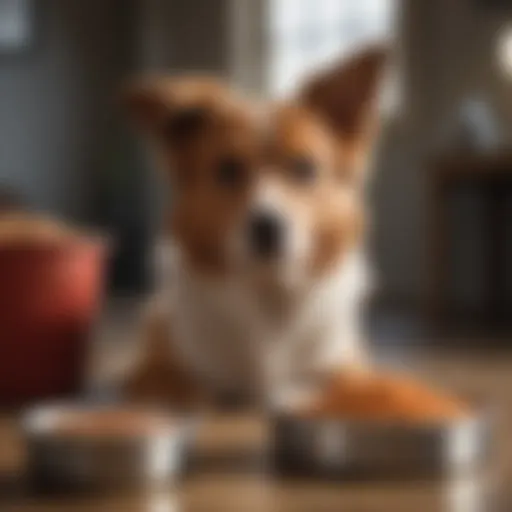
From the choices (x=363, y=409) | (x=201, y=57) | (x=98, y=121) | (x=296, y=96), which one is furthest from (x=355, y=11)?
(x=363, y=409)

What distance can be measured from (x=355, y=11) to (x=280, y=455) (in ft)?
10.9

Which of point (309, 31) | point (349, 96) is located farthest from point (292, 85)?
point (349, 96)

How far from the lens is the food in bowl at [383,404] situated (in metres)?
0.98

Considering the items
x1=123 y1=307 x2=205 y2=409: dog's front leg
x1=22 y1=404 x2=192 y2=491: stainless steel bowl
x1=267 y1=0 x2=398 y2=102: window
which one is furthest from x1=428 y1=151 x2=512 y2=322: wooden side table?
x1=22 y1=404 x2=192 y2=491: stainless steel bowl

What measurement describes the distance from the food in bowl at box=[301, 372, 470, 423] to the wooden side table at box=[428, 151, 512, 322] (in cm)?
186

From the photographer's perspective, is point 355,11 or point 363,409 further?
point 355,11

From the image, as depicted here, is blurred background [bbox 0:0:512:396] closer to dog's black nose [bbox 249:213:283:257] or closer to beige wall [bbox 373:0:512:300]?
beige wall [bbox 373:0:512:300]

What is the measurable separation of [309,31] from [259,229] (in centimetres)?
318

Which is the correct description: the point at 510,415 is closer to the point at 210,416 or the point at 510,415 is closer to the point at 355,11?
the point at 210,416

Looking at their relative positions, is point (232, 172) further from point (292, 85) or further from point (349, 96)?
point (292, 85)

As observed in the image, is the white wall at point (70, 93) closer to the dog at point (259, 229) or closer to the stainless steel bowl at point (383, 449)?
the dog at point (259, 229)

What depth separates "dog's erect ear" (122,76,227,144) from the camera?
4.10 feet

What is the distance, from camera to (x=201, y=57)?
451 centimetres

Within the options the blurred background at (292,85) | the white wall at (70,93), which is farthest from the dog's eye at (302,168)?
the white wall at (70,93)
